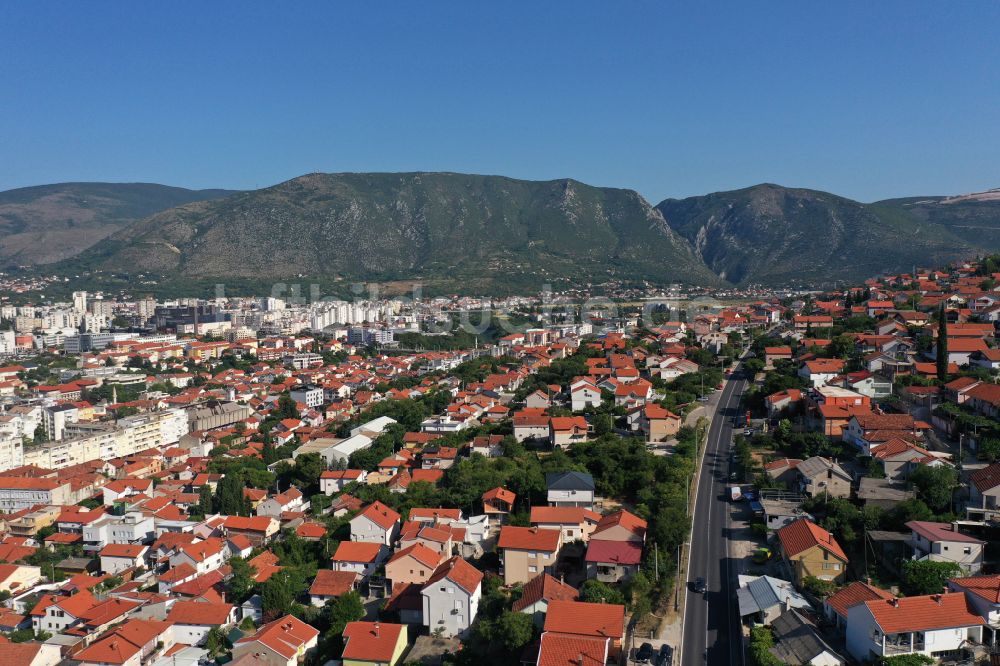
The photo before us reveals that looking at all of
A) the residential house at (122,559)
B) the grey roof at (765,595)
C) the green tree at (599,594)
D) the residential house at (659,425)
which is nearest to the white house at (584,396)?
the residential house at (659,425)

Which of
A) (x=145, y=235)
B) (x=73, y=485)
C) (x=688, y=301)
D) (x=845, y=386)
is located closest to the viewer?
(x=845, y=386)

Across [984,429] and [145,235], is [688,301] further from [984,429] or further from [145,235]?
[145,235]

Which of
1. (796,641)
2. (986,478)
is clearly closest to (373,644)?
(796,641)

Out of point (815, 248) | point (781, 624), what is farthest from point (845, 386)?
point (815, 248)

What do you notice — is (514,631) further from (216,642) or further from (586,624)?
(216,642)

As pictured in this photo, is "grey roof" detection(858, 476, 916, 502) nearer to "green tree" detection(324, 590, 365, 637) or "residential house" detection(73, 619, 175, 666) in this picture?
"green tree" detection(324, 590, 365, 637)

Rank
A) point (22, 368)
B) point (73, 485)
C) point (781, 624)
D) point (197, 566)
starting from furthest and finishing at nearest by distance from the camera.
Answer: point (22, 368), point (73, 485), point (197, 566), point (781, 624)
